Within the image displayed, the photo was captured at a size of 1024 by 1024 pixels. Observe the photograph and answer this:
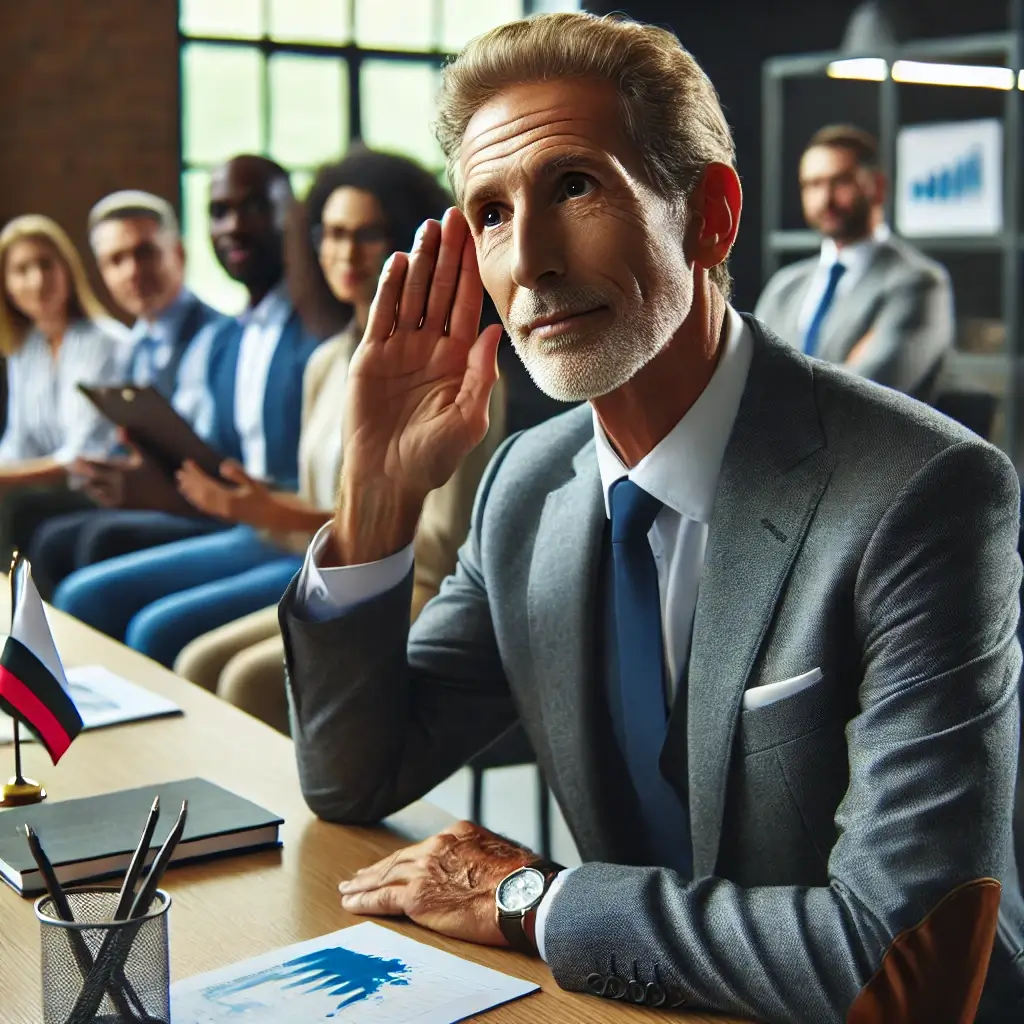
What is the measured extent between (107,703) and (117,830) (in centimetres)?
51

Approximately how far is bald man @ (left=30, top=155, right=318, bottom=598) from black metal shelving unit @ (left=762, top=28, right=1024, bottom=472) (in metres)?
2.44

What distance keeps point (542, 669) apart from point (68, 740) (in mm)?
461

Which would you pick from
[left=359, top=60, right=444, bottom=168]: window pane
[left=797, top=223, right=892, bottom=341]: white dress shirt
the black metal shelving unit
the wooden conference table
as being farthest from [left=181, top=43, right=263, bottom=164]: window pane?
the wooden conference table

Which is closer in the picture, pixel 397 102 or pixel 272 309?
pixel 272 309

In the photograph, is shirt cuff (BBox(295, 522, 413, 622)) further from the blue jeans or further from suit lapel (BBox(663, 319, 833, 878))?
the blue jeans

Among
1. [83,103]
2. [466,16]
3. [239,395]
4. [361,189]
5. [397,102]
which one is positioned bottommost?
[239,395]

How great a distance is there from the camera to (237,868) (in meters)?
1.23

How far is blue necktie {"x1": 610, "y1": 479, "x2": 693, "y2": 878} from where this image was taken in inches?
53.9

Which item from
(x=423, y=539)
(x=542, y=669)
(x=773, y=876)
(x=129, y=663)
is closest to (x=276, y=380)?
(x=423, y=539)

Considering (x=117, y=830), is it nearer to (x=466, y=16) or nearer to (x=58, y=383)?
(x=58, y=383)

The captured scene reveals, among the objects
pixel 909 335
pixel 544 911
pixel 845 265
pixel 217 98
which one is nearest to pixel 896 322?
pixel 909 335

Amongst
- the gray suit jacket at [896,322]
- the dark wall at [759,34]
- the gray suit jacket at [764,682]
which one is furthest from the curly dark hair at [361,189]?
the dark wall at [759,34]

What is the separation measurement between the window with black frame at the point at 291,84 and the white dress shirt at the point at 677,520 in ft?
19.9

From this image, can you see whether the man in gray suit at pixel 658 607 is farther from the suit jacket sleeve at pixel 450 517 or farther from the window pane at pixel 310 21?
the window pane at pixel 310 21
